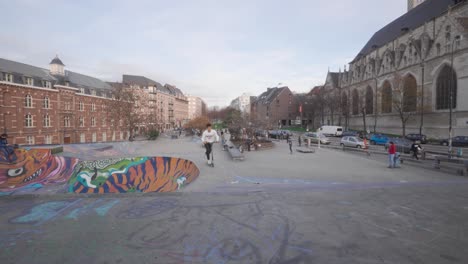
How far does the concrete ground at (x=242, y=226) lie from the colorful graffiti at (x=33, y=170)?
2.18 metres

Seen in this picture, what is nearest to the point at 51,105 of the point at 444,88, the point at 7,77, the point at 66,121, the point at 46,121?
the point at 46,121

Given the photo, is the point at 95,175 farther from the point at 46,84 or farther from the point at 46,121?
the point at 46,84

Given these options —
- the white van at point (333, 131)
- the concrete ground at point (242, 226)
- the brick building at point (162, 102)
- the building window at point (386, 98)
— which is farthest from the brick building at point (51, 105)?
the building window at point (386, 98)

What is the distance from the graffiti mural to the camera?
645 centimetres

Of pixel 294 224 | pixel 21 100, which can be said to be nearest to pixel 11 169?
pixel 294 224

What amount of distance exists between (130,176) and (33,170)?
4832 mm

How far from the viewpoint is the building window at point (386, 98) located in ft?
138

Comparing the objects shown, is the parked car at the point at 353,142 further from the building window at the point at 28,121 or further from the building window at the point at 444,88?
the building window at the point at 28,121

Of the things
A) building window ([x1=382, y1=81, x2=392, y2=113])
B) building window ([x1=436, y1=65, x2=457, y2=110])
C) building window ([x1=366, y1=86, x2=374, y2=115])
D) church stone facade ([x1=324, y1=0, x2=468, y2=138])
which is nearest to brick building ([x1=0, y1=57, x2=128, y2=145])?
building window ([x1=382, y1=81, x2=392, y2=113])

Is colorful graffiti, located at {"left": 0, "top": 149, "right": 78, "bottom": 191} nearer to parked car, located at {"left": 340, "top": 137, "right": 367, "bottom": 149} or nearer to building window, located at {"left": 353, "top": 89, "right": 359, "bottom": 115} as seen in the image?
parked car, located at {"left": 340, "top": 137, "right": 367, "bottom": 149}

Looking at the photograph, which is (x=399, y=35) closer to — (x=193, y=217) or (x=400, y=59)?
(x=400, y=59)

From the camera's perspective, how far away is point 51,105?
38219 mm

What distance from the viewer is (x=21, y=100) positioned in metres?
33.2

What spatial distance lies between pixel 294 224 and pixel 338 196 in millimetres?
2663
